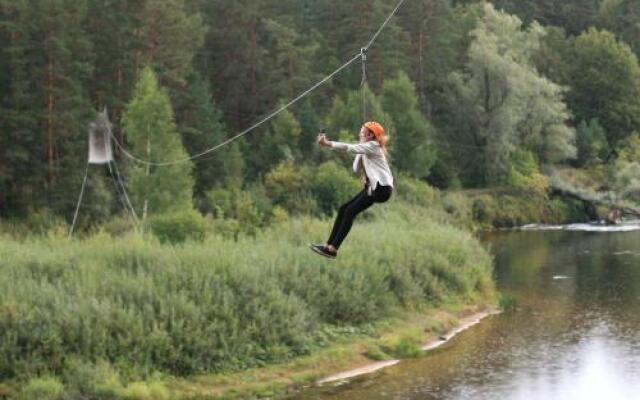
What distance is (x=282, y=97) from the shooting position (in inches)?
2692

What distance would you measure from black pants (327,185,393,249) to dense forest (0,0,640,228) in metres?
30.3

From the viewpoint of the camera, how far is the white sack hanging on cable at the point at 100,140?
49.4 metres

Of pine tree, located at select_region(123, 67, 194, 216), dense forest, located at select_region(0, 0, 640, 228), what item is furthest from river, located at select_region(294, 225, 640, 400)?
pine tree, located at select_region(123, 67, 194, 216)

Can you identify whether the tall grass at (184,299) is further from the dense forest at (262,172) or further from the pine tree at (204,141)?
the pine tree at (204,141)

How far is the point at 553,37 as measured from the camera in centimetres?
9494

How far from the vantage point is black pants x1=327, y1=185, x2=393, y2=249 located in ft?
53.4

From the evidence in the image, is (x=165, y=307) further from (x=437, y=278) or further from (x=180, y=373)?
(x=437, y=278)

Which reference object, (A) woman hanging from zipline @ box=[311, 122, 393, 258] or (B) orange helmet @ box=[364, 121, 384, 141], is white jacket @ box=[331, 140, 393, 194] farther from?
(B) orange helmet @ box=[364, 121, 384, 141]

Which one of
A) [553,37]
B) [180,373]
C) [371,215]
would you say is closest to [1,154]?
[371,215]

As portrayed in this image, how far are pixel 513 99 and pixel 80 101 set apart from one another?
3567 centimetres

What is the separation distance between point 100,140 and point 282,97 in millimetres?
19920

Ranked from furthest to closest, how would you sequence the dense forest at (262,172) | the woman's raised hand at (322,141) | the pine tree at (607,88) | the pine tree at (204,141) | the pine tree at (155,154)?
the pine tree at (607,88) < the pine tree at (204,141) < the pine tree at (155,154) < the dense forest at (262,172) < the woman's raised hand at (322,141)

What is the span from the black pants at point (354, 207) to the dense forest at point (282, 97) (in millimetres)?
30258

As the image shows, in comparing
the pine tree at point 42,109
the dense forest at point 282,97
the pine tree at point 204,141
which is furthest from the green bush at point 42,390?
the pine tree at point 204,141
